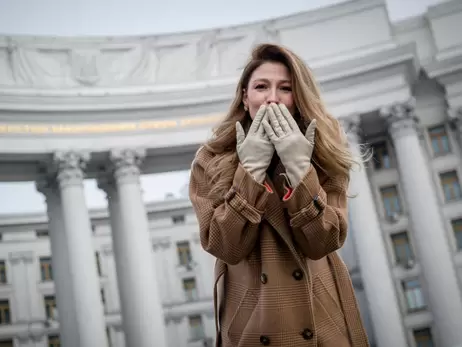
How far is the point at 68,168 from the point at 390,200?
722 inches

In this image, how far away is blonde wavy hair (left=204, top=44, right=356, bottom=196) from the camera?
331 centimetres

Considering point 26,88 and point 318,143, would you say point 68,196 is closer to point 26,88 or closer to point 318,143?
point 26,88

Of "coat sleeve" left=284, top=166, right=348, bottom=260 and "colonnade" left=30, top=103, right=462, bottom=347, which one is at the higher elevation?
"colonnade" left=30, top=103, right=462, bottom=347

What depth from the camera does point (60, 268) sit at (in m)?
26.4

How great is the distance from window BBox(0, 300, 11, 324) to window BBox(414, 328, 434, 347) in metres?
34.8

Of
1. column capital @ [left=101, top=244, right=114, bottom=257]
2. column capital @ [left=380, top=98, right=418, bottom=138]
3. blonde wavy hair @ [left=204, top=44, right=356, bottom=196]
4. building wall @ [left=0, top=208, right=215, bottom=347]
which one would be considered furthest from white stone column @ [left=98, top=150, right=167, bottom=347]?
column capital @ [left=101, top=244, right=114, bottom=257]

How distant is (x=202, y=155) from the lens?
3.53m

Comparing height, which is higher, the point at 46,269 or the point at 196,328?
the point at 46,269

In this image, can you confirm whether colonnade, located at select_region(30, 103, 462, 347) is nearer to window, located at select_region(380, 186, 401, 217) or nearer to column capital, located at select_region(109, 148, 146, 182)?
column capital, located at select_region(109, 148, 146, 182)

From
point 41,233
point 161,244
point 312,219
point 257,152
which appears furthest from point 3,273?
point 312,219

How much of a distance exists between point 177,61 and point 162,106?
3.54m

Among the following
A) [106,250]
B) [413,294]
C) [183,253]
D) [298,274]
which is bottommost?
[298,274]

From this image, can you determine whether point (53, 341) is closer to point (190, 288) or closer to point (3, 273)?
point (3, 273)

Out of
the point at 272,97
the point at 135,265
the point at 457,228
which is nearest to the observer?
the point at 272,97
